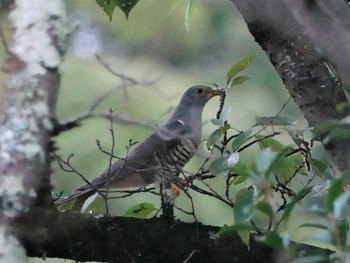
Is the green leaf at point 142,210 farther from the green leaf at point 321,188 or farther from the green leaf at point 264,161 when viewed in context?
the green leaf at point 264,161

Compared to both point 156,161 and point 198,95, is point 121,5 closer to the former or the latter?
point 156,161

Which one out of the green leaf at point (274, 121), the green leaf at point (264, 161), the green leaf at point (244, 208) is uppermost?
the green leaf at point (274, 121)

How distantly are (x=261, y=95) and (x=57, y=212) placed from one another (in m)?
3.06

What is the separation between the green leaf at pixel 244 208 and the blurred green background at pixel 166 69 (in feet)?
6.32

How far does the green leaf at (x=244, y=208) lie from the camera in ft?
2.69

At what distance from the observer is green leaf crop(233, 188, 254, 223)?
82 centimetres

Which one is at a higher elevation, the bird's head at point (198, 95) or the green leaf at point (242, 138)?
the bird's head at point (198, 95)

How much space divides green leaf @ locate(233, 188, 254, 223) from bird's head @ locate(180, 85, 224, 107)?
1035 millimetres

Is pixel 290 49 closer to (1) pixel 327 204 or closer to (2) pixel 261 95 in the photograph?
(1) pixel 327 204

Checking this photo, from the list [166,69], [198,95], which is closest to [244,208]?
[198,95]

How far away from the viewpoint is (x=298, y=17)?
2.19ft

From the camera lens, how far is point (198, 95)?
1974 millimetres

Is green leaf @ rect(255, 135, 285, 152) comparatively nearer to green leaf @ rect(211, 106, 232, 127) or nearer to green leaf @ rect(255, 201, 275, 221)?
green leaf @ rect(211, 106, 232, 127)

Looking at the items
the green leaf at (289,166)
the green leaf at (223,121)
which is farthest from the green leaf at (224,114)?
the green leaf at (289,166)
